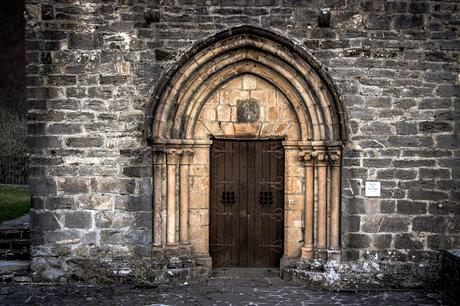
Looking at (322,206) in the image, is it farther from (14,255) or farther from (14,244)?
(14,244)

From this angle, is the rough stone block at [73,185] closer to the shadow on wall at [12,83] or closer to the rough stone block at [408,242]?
the rough stone block at [408,242]

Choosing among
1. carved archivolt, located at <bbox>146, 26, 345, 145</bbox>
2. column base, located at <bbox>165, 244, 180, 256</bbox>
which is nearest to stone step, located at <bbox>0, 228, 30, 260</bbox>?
column base, located at <bbox>165, 244, 180, 256</bbox>

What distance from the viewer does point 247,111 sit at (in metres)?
7.40

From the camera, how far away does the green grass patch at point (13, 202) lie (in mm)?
10509

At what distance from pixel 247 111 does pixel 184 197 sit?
1515mm

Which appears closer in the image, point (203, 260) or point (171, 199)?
point (171, 199)

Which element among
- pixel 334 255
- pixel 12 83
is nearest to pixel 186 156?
pixel 334 255

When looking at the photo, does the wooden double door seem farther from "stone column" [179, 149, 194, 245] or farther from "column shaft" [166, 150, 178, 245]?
"column shaft" [166, 150, 178, 245]

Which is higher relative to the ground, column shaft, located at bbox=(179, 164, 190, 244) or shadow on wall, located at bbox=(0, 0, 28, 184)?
shadow on wall, located at bbox=(0, 0, 28, 184)

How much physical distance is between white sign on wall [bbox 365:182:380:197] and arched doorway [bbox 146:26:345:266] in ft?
1.40

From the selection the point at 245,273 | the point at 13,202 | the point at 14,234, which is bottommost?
the point at 245,273

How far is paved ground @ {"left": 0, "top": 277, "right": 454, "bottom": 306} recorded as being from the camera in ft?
20.4

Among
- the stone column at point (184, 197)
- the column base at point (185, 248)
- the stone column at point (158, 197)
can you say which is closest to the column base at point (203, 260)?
the column base at point (185, 248)

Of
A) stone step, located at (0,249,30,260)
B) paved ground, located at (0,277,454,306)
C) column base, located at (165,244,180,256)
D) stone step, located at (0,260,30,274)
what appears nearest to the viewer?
paved ground, located at (0,277,454,306)
